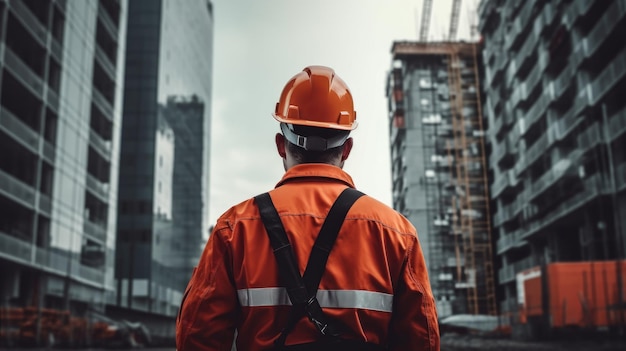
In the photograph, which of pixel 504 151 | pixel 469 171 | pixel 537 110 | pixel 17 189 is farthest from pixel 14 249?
pixel 469 171

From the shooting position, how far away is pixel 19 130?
1160 inches

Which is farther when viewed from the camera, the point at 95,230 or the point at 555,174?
the point at 95,230

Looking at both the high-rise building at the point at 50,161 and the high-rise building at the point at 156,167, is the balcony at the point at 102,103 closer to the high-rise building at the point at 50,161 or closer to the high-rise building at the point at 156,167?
the high-rise building at the point at 50,161

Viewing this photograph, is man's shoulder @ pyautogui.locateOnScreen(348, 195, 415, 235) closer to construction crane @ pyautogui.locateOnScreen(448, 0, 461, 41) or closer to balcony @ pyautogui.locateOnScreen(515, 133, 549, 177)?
balcony @ pyautogui.locateOnScreen(515, 133, 549, 177)

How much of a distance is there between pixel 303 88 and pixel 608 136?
22614mm

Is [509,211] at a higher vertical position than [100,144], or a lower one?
lower

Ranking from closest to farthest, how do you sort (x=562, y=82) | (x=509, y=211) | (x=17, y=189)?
(x=562, y=82)
(x=17, y=189)
(x=509, y=211)

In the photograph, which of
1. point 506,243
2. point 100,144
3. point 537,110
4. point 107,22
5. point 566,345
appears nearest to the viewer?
point 566,345

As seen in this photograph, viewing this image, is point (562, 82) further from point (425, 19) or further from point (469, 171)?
point (425, 19)

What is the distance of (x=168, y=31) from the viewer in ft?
221

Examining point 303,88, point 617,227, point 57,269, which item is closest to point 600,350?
point 617,227

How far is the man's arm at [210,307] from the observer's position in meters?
1.84

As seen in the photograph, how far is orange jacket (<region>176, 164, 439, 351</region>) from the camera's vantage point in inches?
72.9

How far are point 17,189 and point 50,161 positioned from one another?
3.74 m
